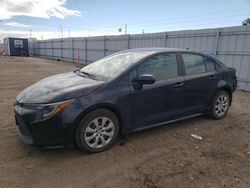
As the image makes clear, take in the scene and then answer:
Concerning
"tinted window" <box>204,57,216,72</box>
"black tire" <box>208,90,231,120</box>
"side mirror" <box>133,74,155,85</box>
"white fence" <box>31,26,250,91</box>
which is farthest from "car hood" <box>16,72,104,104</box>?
"white fence" <box>31,26,250,91</box>

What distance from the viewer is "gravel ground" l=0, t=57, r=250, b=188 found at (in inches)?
96.0

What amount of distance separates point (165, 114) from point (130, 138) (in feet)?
2.39

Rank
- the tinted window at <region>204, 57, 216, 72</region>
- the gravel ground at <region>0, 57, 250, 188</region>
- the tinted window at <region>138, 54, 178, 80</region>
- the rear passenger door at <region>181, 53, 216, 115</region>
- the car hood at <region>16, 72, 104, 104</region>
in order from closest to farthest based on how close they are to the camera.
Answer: the gravel ground at <region>0, 57, 250, 188</region> → the car hood at <region>16, 72, 104, 104</region> → the tinted window at <region>138, 54, 178, 80</region> → the rear passenger door at <region>181, 53, 216, 115</region> → the tinted window at <region>204, 57, 216, 72</region>

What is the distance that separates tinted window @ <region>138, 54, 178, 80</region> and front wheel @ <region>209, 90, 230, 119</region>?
4.34ft

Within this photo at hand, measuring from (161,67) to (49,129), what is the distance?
2.05 m

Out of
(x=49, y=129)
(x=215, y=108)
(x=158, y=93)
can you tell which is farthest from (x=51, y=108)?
(x=215, y=108)

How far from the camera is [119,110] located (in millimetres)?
3109

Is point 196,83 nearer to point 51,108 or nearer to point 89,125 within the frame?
point 89,125

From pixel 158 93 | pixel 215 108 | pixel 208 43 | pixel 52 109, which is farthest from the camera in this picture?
pixel 208 43

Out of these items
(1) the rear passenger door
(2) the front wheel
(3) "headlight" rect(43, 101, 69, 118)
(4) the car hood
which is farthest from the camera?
(2) the front wheel

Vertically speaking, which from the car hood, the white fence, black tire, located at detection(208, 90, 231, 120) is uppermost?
the white fence

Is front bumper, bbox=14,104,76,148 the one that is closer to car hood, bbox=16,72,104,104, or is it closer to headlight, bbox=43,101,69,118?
headlight, bbox=43,101,69,118

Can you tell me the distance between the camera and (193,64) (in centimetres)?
409

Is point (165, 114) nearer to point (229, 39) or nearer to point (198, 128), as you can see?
point (198, 128)
